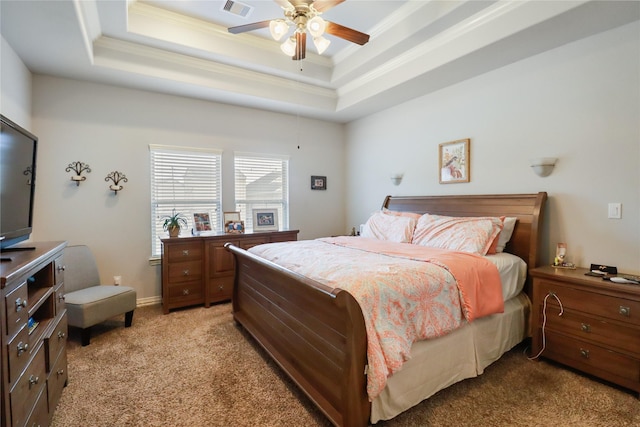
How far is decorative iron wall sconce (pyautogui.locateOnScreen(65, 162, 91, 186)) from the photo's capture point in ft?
11.0

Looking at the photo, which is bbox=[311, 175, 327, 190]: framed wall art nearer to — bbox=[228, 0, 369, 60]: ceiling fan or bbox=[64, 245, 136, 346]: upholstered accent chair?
Answer: bbox=[228, 0, 369, 60]: ceiling fan

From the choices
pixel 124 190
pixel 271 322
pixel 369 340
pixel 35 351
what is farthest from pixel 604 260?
pixel 124 190

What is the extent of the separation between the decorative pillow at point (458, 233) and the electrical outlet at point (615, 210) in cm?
77

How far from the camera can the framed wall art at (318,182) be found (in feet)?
16.5

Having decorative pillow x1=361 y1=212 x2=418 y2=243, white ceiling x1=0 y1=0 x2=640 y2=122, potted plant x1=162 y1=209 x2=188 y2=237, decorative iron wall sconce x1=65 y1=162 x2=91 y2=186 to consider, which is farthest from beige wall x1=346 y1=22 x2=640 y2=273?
decorative iron wall sconce x1=65 y1=162 x2=91 y2=186

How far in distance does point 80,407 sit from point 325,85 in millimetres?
4141

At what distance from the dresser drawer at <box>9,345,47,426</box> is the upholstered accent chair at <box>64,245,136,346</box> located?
1181mm

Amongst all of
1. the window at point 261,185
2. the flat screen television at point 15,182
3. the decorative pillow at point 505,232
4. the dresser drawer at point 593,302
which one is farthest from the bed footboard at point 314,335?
the decorative pillow at point 505,232

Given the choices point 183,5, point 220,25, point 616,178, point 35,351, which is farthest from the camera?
point 220,25

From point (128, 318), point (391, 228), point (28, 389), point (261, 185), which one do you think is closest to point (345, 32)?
point (391, 228)

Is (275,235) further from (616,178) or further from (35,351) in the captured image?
(616,178)

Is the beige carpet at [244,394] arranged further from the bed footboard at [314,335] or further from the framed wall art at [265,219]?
the framed wall art at [265,219]

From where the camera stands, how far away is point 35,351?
1.57 meters

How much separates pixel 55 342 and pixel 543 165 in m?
3.94
